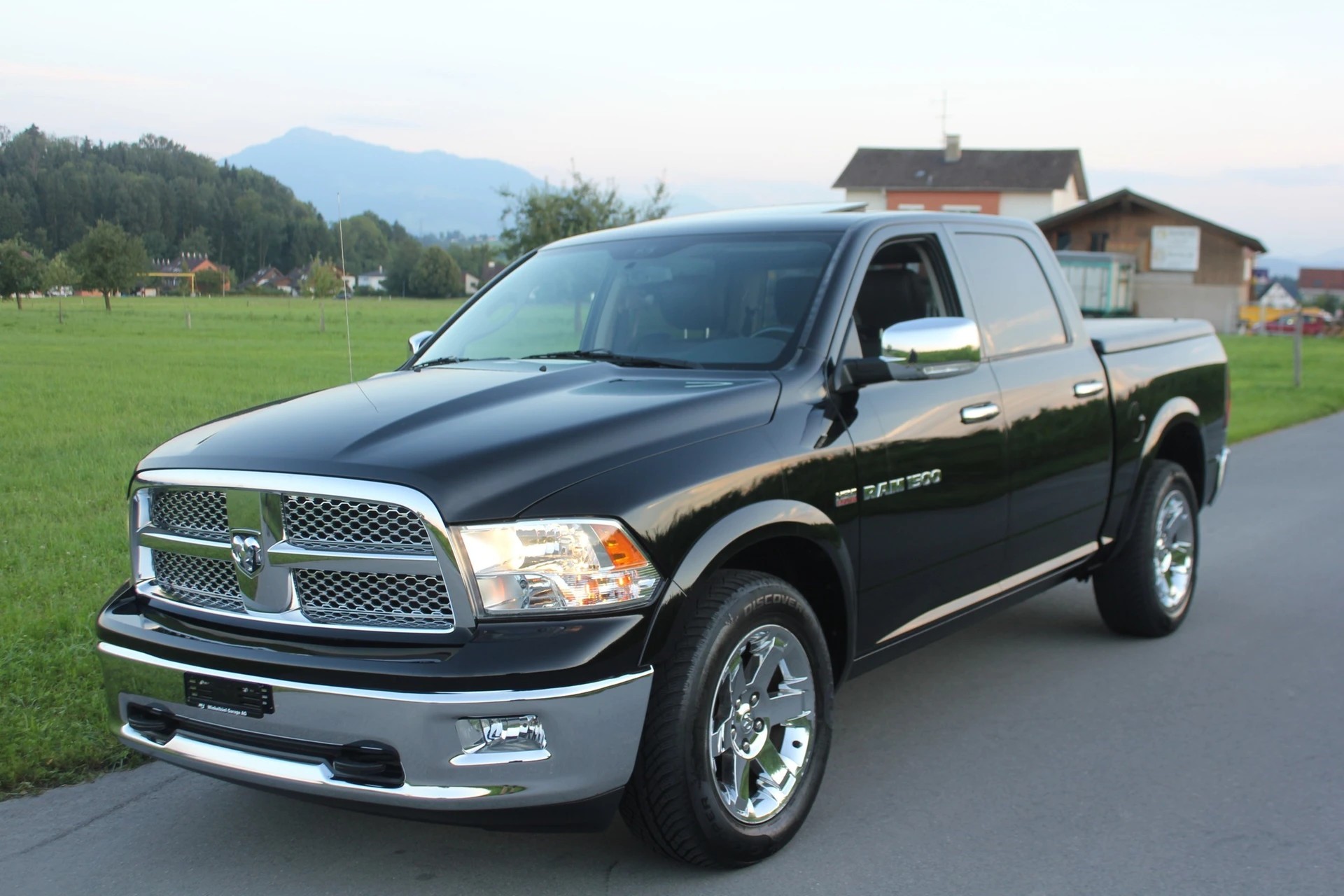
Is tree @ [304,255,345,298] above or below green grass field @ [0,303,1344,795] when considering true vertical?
above

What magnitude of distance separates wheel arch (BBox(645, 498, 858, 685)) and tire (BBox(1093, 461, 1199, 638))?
2272 millimetres

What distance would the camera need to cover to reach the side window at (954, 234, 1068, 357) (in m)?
4.84

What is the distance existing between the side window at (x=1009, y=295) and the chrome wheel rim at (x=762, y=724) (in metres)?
1.72

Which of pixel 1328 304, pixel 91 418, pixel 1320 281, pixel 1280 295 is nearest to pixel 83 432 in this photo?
pixel 91 418

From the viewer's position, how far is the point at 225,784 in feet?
13.6

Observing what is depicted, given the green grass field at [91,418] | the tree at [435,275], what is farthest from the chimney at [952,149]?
the tree at [435,275]

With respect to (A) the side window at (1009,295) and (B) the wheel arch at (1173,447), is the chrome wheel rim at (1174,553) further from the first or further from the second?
(A) the side window at (1009,295)

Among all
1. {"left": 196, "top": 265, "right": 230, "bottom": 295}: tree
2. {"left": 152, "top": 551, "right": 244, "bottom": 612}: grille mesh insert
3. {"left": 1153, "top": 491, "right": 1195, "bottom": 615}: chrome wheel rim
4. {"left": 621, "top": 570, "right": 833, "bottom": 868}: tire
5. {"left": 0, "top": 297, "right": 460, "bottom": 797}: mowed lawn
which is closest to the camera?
{"left": 621, "top": 570, "right": 833, "bottom": 868}: tire

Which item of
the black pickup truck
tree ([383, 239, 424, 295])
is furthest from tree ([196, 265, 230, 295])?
the black pickup truck

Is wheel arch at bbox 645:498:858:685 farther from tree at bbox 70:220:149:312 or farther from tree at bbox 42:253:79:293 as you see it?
tree at bbox 42:253:79:293

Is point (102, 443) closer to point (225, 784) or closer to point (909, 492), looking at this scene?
point (225, 784)

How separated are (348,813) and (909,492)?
2014 mm

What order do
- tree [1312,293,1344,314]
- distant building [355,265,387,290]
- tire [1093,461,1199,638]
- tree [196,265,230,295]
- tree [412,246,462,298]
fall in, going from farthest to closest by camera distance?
tree [1312,293,1344,314]
tree [196,265,230,295]
tree [412,246,462,298]
distant building [355,265,387,290]
tire [1093,461,1199,638]

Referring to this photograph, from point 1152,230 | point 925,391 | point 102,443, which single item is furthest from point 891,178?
point 925,391
